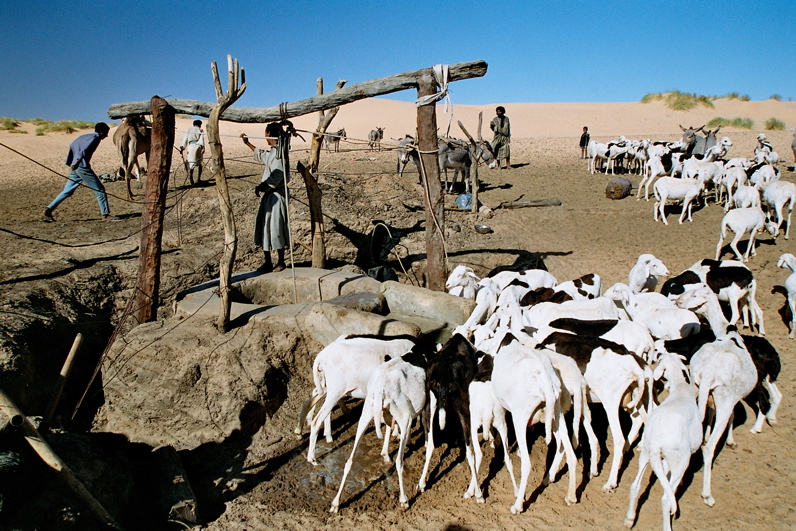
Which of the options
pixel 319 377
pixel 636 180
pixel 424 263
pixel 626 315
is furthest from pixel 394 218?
pixel 636 180

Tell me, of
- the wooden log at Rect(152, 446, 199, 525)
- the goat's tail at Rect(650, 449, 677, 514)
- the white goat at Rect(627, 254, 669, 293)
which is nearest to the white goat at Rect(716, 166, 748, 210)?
the white goat at Rect(627, 254, 669, 293)

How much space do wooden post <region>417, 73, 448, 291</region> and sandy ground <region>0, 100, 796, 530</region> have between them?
7.93ft

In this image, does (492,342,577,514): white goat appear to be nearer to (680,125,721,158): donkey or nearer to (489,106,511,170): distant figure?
(489,106,511,170): distant figure

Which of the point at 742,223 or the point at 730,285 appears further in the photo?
the point at 742,223

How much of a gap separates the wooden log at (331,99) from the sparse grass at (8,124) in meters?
33.9

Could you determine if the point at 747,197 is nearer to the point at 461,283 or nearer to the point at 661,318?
the point at 661,318

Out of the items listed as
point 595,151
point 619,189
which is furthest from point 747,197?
point 595,151

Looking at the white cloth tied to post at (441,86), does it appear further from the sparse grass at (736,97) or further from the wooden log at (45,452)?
the sparse grass at (736,97)

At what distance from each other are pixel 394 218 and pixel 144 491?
8.57m

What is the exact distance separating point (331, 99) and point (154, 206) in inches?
108

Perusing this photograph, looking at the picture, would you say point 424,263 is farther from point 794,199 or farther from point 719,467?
point 794,199

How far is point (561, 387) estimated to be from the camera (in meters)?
5.34

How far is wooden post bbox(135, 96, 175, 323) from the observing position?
726 cm

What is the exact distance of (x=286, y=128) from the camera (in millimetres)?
8070
